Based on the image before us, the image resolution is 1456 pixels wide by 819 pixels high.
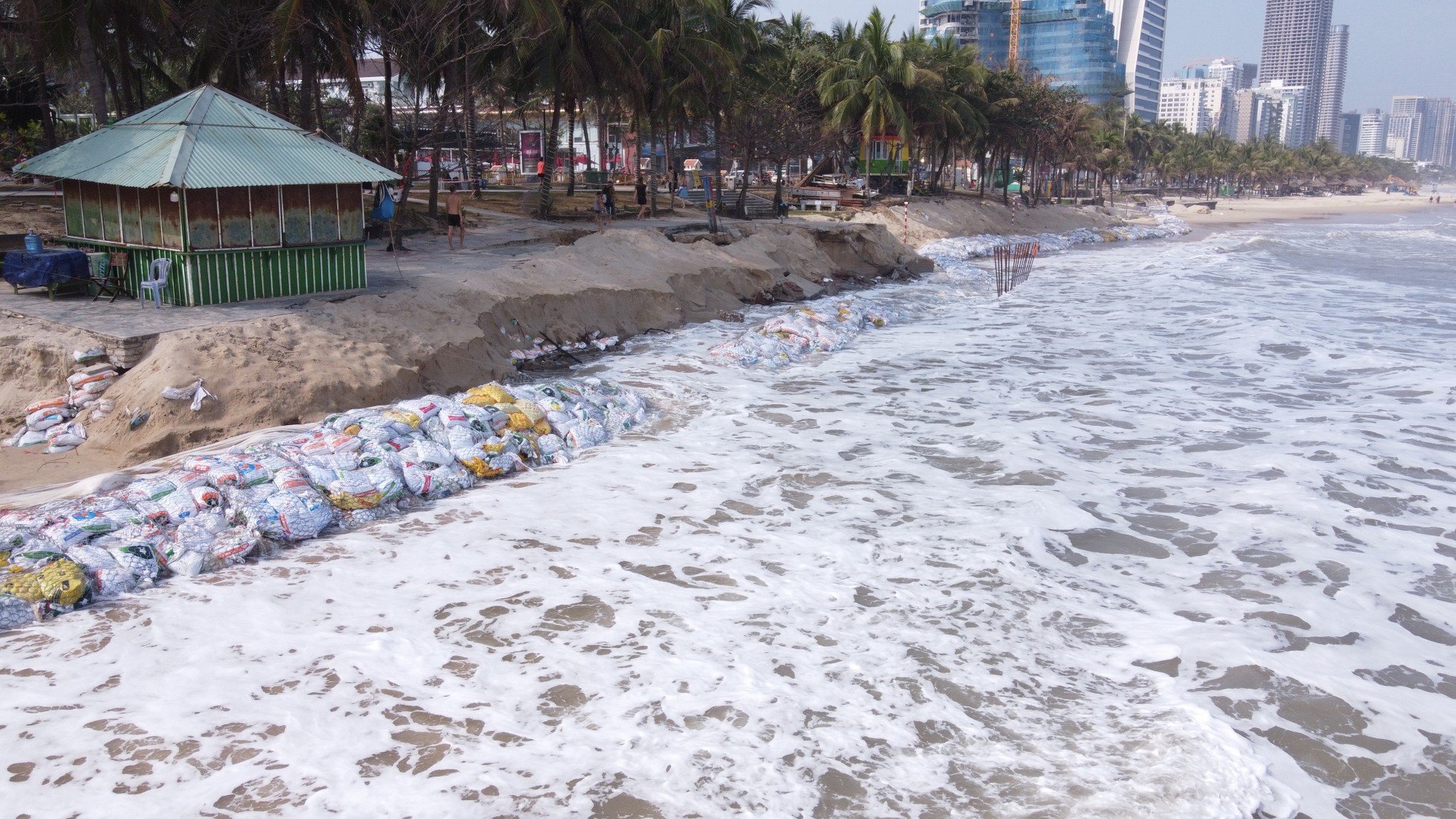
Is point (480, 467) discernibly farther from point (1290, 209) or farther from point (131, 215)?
point (1290, 209)

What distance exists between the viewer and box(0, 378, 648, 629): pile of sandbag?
861 cm

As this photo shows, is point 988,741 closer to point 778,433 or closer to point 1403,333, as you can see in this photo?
point 778,433

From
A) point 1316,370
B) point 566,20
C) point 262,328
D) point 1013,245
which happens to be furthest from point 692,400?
point 1013,245

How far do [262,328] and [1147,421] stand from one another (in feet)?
40.3

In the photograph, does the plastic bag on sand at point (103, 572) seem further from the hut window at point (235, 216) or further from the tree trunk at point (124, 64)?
the tree trunk at point (124, 64)

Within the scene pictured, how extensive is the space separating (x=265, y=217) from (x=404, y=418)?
508 centimetres

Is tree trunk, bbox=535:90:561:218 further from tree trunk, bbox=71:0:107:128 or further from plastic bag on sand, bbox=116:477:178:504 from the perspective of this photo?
plastic bag on sand, bbox=116:477:178:504

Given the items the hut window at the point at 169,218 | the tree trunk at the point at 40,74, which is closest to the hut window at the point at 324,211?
the hut window at the point at 169,218

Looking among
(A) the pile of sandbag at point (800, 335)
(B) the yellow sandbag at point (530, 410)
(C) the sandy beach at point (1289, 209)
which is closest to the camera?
(B) the yellow sandbag at point (530, 410)

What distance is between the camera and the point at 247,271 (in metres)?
15.0

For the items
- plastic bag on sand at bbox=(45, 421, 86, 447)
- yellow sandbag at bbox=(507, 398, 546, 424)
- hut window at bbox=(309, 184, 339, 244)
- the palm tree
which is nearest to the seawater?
yellow sandbag at bbox=(507, 398, 546, 424)

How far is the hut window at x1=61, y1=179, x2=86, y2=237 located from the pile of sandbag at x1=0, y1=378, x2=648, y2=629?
661 cm

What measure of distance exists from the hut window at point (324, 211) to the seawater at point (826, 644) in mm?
6002

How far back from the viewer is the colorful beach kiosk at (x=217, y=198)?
14.2m
